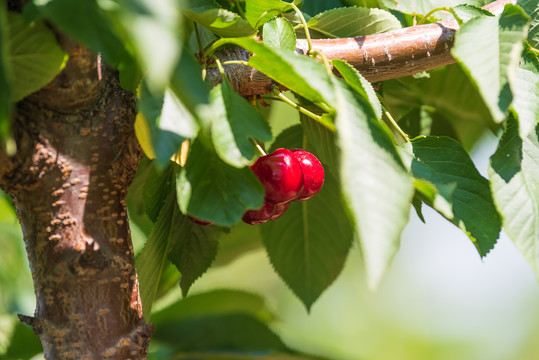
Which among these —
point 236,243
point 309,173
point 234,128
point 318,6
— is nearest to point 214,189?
point 234,128

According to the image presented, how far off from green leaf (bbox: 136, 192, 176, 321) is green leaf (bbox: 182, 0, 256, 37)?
0.15m

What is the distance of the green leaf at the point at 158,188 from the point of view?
529mm

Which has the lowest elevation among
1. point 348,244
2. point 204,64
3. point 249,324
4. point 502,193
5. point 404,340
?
point 404,340

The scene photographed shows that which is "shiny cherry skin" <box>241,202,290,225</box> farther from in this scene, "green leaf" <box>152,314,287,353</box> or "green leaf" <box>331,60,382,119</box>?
"green leaf" <box>152,314,287,353</box>

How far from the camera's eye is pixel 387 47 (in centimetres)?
51

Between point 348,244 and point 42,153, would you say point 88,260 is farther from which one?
point 348,244

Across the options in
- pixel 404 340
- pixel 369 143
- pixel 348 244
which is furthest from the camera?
pixel 404 340

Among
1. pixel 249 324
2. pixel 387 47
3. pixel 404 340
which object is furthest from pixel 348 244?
pixel 404 340

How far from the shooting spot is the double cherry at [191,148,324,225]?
0.51 metres

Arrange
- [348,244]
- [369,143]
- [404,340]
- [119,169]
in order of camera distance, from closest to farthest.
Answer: [369,143] → [119,169] → [348,244] → [404,340]

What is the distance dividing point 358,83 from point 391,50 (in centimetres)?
10

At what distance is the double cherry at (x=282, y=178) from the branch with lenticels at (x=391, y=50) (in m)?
0.06

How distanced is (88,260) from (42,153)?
8cm

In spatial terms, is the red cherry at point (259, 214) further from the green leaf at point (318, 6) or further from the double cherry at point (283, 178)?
the green leaf at point (318, 6)
